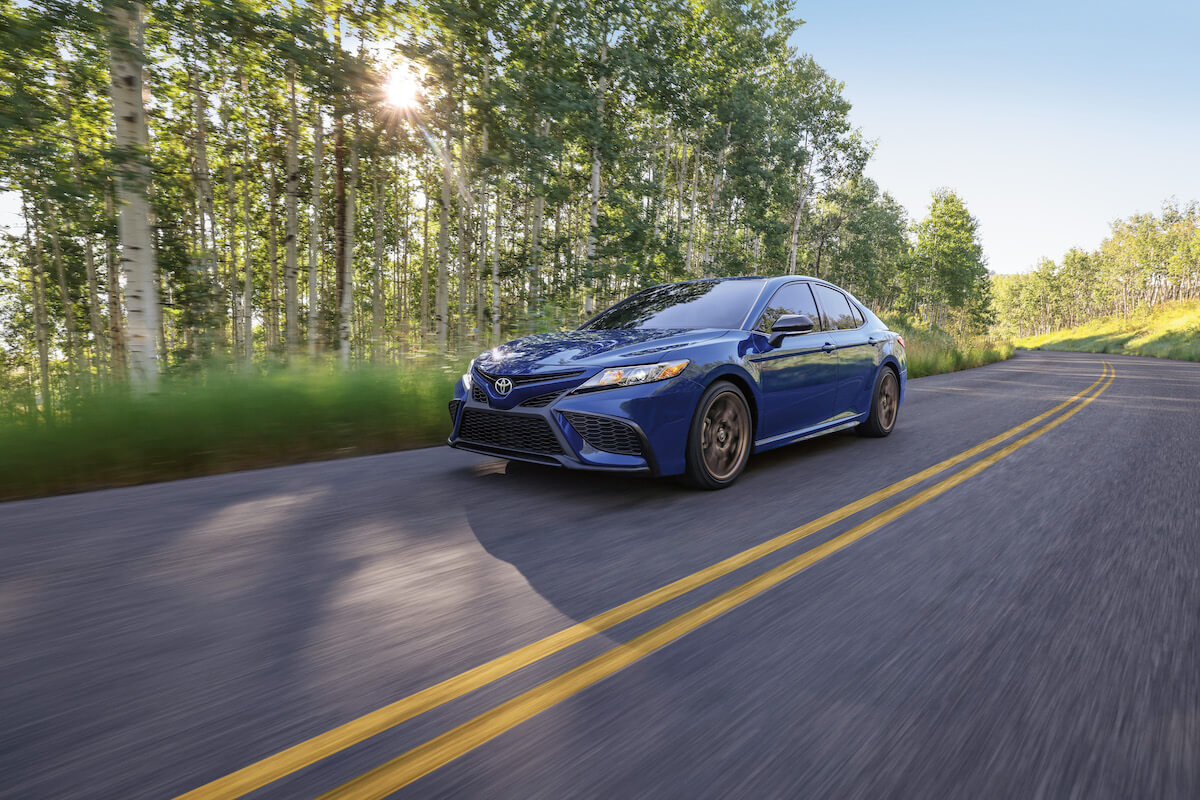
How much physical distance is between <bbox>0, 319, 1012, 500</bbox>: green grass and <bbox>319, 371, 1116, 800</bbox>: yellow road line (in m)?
4.06

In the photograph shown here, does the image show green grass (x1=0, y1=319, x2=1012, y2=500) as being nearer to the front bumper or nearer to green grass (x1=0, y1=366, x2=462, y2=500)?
green grass (x1=0, y1=366, x2=462, y2=500)

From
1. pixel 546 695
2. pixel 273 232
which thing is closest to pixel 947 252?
pixel 273 232

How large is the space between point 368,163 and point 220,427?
24.4 m

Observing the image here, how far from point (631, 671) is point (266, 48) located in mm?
12448

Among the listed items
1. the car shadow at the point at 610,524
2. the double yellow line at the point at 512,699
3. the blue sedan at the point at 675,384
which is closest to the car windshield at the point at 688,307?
the blue sedan at the point at 675,384

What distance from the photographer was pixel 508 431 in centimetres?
429

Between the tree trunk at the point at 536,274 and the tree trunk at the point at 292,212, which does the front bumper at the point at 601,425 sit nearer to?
the tree trunk at the point at 536,274

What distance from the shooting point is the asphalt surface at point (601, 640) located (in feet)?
5.30

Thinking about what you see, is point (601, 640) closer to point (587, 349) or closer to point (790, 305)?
point (587, 349)

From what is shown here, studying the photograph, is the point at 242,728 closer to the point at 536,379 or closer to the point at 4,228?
the point at 536,379

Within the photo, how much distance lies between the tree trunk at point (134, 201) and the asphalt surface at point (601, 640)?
4.78m

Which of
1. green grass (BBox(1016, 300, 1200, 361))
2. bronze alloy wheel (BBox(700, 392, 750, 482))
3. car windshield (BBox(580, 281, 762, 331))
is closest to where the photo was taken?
bronze alloy wheel (BBox(700, 392, 750, 482))

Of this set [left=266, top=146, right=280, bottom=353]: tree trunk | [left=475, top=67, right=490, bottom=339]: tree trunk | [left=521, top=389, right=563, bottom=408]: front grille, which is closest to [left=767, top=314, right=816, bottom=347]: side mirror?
[left=521, top=389, right=563, bottom=408]: front grille

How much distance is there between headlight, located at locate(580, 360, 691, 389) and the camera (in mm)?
4090
